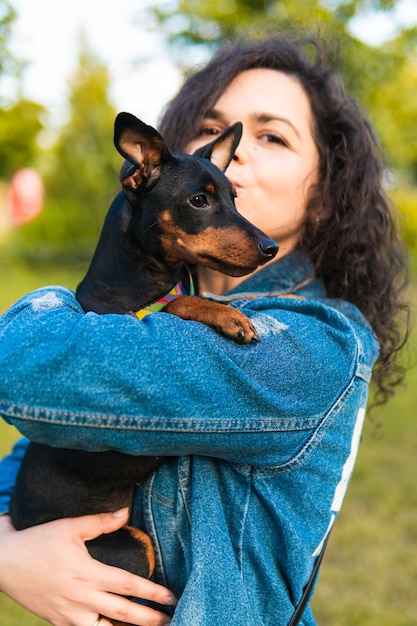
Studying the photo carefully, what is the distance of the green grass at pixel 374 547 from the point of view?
3.78 metres

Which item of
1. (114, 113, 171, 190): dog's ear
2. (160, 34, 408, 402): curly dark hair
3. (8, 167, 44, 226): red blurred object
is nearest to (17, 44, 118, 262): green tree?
(8, 167, 44, 226): red blurred object

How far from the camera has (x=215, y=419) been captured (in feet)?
5.22

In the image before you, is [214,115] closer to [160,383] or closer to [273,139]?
[273,139]

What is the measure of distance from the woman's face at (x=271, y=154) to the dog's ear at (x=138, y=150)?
39 cm

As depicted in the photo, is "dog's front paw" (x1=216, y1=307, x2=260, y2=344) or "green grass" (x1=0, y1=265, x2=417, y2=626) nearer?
"dog's front paw" (x1=216, y1=307, x2=260, y2=344)

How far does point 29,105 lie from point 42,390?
1973 cm

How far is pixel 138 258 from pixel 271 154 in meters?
0.69

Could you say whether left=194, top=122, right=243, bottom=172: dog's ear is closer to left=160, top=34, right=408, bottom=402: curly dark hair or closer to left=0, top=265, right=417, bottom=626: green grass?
left=160, top=34, right=408, bottom=402: curly dark hair

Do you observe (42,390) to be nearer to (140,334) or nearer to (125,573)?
(140,334)

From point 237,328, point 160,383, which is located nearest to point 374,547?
point 237,328

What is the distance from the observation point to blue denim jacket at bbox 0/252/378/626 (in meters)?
1.51

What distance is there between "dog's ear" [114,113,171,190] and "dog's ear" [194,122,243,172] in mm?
190

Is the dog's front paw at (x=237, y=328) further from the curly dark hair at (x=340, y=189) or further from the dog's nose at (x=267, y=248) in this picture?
the curly dark hair at (x=340, y=189)

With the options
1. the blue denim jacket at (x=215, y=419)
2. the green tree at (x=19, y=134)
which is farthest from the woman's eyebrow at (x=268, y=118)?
the green tree at (x=19, y=134)
